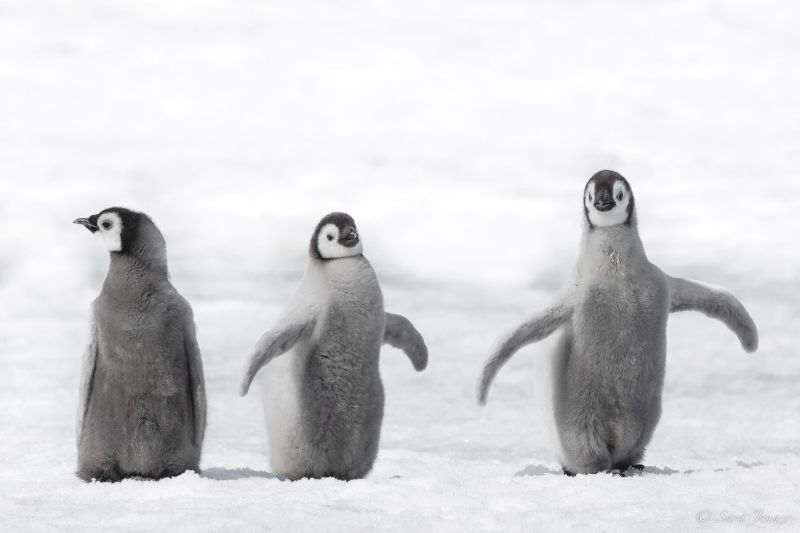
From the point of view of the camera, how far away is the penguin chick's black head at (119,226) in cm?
577

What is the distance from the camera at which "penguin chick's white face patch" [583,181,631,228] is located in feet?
18.9

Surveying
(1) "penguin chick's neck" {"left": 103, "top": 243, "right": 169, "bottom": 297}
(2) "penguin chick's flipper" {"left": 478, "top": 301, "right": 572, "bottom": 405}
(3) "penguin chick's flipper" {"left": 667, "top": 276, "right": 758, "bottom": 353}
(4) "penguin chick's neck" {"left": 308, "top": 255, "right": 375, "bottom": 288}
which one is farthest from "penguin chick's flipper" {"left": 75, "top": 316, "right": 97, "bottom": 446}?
(3) "penguin chick's flipper" {"left": 667, "top": 276, "right": 758, "bottom": 353}

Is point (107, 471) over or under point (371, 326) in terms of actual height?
under

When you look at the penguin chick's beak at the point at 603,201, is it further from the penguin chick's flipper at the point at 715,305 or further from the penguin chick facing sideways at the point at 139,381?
the penguin chick facing sideways at the point at 139,381

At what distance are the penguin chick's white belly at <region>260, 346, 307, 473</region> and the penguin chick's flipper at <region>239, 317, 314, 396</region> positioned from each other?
10cm

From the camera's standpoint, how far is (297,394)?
5602mm

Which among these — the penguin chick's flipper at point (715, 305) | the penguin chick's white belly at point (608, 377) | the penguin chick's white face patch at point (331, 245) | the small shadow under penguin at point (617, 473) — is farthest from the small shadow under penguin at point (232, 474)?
the penguin chick's flipper at point (715, 305)

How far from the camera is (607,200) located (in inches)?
226

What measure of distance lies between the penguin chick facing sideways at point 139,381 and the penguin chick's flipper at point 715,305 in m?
2.35

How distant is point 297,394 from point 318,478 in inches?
15.4

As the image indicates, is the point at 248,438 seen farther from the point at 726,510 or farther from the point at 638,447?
the point at 726,510

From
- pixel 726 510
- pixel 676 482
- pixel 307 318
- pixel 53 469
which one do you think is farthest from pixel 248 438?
pixel 726 510

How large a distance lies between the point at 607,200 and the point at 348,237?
4.00ft

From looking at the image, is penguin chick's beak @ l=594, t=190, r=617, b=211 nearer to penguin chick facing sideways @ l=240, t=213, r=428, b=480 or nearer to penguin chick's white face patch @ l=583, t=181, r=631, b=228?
penguin chick's white face patch @ l=583, t=181, r=631, b=228
